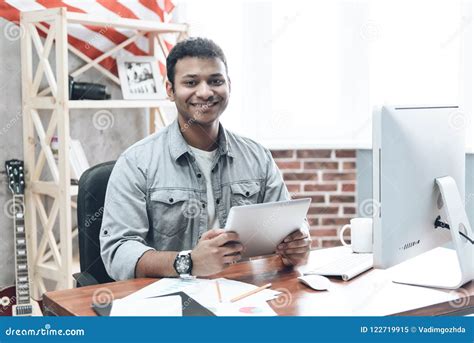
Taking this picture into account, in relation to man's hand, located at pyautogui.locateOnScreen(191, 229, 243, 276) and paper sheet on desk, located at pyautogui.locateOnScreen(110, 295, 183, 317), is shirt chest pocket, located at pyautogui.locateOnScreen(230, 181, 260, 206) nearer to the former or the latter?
man's hand, located at pyautogui.locateOnScreen(191, 229, 243, 276)

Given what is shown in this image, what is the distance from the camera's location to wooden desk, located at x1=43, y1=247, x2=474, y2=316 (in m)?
1.64

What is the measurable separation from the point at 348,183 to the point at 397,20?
91 cm

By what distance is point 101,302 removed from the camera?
1.67 m

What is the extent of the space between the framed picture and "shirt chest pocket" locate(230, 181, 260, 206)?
136 centimetres

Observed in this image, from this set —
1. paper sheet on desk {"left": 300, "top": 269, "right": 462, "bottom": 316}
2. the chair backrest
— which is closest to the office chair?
the chair backrest

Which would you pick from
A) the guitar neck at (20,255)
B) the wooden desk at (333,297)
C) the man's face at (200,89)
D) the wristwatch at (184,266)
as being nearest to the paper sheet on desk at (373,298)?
the wooden desk at (333,297)

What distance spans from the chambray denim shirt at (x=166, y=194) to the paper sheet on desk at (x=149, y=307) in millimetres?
290

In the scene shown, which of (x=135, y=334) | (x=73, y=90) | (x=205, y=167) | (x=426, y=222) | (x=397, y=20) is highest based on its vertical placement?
(x=397, y=20)

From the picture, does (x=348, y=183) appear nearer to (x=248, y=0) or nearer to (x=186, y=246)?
(x=248, y=0)

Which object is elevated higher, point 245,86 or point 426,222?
point 245,86

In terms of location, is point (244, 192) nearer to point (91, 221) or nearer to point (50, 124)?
point (91, 221)

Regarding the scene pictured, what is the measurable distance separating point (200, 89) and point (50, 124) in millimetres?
1218

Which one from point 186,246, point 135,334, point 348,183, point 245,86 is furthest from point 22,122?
point 135,334

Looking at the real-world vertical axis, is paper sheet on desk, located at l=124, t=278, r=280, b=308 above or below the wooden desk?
above
